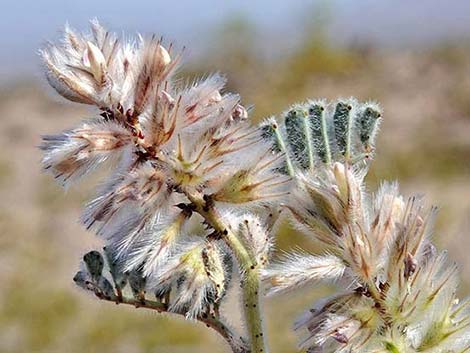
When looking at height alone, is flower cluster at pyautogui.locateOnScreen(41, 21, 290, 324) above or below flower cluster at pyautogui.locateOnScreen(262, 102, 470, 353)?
above

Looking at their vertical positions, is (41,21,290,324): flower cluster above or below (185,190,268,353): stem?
above

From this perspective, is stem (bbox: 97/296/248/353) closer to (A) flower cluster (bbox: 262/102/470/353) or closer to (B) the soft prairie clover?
(B) the soft prairie clover

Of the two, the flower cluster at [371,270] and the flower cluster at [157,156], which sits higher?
the flower cluster at [157,156]

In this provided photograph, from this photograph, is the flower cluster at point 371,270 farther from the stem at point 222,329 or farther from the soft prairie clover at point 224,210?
the stem at point 222,329

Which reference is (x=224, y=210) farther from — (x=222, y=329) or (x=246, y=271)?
(x=222, y=329)

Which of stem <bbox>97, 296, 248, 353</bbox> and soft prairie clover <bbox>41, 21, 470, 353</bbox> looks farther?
stem <bbox>97, 296, 248, 353</bbox>

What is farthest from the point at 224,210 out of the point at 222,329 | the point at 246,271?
the point at 222,329

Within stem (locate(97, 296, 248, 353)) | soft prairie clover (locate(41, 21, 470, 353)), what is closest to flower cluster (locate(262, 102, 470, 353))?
soft prairie clover (locate(41, 21, 470, 353))

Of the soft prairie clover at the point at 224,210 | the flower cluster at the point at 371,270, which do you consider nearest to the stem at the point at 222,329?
the soft prairie clover at the point at 224,210
